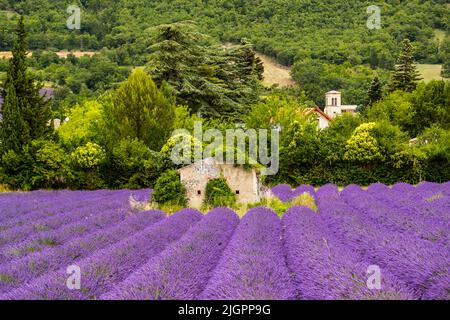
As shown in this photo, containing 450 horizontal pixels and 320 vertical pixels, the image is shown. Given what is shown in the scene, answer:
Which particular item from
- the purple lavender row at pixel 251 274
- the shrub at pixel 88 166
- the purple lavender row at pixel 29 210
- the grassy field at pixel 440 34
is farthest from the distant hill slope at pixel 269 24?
the purple lavender row at pixel 251 274

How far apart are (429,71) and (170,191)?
3078 inches

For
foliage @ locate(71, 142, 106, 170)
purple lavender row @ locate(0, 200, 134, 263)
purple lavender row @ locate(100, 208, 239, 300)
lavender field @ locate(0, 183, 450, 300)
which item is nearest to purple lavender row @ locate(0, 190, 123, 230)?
lavender field @ locate(0, 183, 450, 300)

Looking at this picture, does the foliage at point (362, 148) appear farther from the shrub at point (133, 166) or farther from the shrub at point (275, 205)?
the shrub at point (133, 166)

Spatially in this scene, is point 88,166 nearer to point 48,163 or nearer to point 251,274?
point 48,163

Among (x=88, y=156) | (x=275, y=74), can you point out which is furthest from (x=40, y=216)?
(x=275, y=74)

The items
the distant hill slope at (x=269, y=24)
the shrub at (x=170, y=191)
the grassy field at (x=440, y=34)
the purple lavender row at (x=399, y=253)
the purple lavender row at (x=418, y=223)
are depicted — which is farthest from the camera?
the grassy field at (x=440, y=34)

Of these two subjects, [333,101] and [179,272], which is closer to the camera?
[179,272]

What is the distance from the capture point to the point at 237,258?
6426 mm

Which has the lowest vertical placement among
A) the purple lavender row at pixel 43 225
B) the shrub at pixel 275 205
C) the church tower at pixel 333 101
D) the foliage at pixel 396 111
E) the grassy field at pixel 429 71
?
the shrub at pixel 275 205

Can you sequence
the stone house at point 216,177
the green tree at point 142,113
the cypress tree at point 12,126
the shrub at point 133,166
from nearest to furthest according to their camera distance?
the stone house at point 216,177
the shrub at point 133,166
the cypress tree at point 12,126
the green tree at point 142,113

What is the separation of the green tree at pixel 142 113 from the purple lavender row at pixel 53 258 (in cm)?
1459

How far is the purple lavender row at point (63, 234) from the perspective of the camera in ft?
25.0

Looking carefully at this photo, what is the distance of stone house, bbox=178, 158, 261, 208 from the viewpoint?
53.2 feet

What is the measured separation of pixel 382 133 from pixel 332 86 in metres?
54.8
